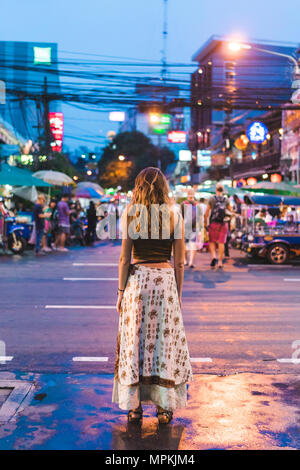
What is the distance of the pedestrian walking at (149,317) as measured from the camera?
4055mm

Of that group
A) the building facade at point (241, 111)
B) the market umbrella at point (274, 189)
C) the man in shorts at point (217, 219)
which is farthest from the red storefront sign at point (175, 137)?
the man in shorts at point (217, 219)

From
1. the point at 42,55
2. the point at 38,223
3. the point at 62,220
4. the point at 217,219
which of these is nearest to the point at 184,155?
the point at 42,55

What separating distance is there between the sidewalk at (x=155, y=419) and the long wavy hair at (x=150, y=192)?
152 cm

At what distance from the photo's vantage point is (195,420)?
425cm

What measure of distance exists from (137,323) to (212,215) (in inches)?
383

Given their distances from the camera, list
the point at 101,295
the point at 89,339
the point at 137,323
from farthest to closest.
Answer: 1. the point at 101,295
2. the point at 89,339
3. the point at 137,323

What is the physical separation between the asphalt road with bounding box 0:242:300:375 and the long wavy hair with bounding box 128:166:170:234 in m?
2.13

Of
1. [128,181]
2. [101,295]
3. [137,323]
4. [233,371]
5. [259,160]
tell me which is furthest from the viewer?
[128,181]

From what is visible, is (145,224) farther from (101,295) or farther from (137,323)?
(101,295)

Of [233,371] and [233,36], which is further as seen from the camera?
[233,36]

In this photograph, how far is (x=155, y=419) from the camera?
4.27 metres

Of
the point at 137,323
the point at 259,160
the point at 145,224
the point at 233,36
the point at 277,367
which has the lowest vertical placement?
the point at 277,367
